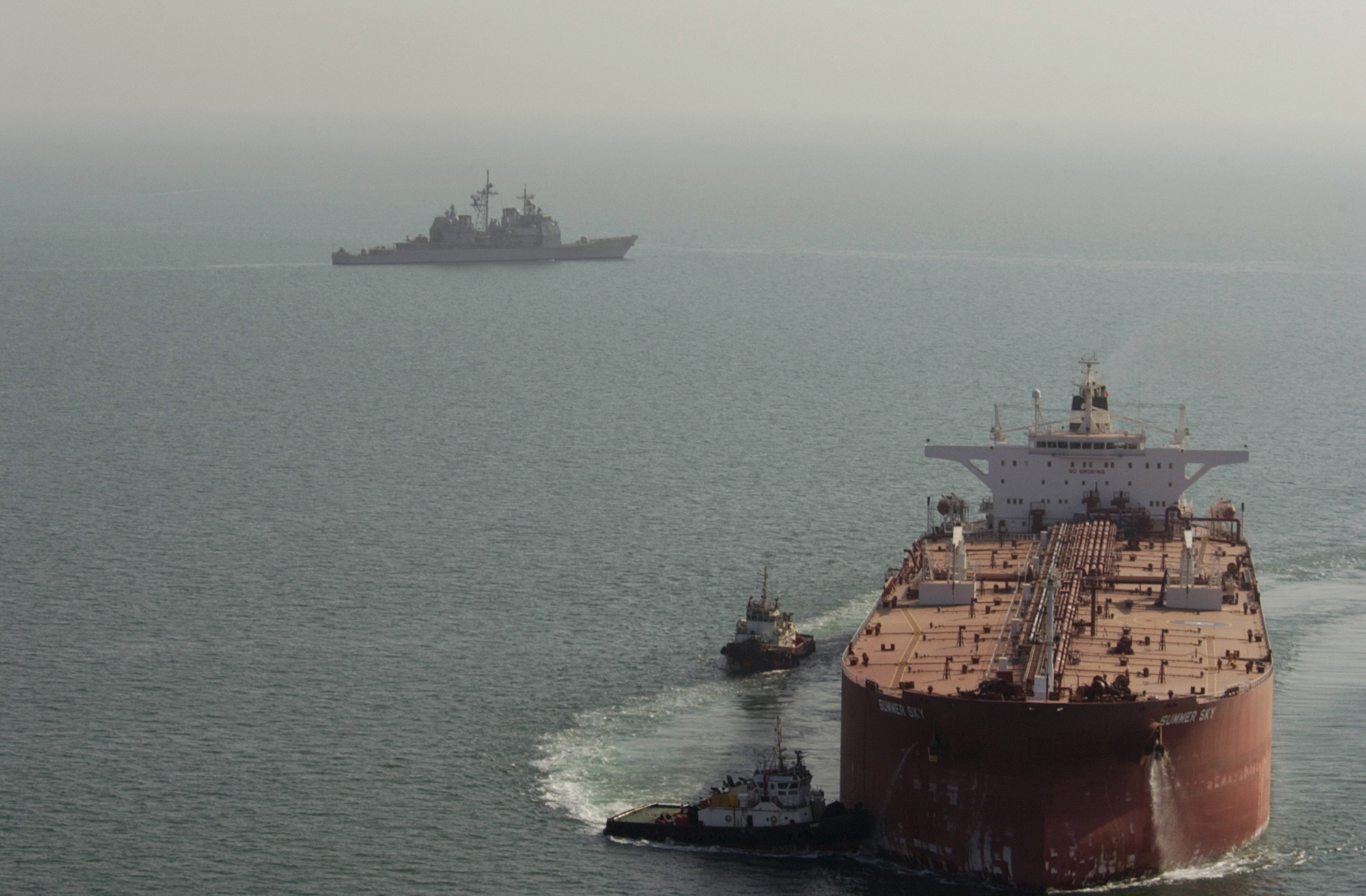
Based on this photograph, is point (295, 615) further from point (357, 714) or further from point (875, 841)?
point (875, 841)

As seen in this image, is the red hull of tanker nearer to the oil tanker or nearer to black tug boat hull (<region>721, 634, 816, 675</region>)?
the oil tanker

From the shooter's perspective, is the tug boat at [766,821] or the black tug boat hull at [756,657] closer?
the tug boat at [766,821]

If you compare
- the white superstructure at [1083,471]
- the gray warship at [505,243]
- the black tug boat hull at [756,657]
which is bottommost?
the black tug boat hull at [756,657]

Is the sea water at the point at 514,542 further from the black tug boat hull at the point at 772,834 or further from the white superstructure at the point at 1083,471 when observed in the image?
the white superstructure at the point at 1083,471

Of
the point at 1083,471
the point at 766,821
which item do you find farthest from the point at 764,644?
the point at 766,821

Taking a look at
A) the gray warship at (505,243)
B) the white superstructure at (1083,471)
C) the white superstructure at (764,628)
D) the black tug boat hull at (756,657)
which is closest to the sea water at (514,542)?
the black tug boat hull at (756,657)

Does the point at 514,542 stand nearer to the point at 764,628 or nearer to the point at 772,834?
the point at 764,628

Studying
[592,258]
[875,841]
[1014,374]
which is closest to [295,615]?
[875,841]
